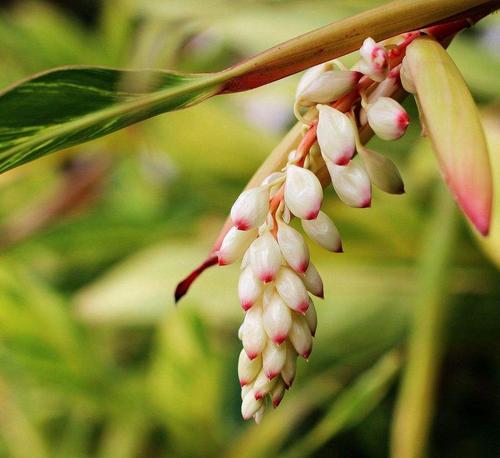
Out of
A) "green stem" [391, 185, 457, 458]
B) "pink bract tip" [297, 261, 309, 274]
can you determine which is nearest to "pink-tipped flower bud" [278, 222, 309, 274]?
"pink bract tip" [297, 261, 309, 274]

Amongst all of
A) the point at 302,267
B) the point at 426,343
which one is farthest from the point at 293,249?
the point at 426,343

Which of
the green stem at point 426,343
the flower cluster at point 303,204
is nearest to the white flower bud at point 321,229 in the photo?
the flower cluster at point 303,204

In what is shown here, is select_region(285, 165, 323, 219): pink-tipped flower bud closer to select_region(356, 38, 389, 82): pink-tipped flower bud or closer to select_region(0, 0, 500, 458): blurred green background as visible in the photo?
select_region(356, 38, 389, 82): pink-tipped flower bud

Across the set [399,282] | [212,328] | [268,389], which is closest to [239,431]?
[212,328]

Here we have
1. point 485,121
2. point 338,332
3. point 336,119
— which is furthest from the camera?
point 338,332

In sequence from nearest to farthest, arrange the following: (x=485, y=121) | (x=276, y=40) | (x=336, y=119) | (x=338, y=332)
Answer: (x=336, y=119), (x=485, y=121), (x=338, y=332), (x=276, y=40)

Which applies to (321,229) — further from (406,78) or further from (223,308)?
(223,308)

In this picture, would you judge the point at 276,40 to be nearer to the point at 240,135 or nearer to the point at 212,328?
the point at 240,135
